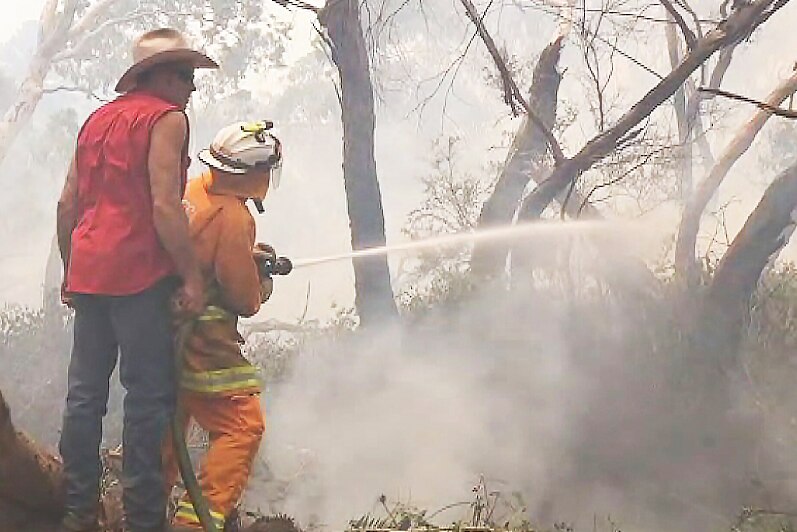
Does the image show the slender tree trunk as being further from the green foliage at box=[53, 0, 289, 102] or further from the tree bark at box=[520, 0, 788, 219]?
the green foliage at box=[53, 0, 289, 102]

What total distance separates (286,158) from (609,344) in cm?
230

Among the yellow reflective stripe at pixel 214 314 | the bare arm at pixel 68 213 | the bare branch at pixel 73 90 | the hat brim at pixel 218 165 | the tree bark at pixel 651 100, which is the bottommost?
the yellow reflective stripe at pixel 214 314

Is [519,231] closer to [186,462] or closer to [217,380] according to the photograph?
[217,380]

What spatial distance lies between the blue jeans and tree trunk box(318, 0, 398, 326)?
3.02 m

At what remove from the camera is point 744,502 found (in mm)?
4184

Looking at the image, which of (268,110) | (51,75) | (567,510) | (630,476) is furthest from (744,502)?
(51,75)

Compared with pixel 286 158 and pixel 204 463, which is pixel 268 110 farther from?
pixel 204 463

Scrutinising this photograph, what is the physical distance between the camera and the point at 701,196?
529 centimetres

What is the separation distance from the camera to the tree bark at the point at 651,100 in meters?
3.66

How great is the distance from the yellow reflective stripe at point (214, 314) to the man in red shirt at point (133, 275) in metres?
0.09

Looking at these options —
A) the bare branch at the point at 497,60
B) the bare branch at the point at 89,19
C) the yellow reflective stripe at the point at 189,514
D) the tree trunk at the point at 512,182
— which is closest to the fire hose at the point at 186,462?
the yellow reflective stripe at the point at 189,514

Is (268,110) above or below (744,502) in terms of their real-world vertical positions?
above

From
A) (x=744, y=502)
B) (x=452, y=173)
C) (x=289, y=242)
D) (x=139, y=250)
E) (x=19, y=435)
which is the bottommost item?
(x=744, y=502)

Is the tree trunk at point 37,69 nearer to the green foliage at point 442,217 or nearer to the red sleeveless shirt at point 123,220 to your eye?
the green foliage at point 442,217
